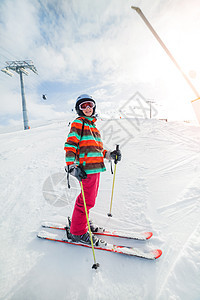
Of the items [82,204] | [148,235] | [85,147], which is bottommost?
[148,235]

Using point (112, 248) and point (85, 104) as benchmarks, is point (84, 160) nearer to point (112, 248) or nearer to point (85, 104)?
point (85, 104)

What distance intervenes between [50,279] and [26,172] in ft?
11.0

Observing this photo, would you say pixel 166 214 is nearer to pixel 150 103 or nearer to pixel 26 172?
pixel 26 172

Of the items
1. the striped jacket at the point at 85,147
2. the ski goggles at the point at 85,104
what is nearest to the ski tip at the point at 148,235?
the striped jacket at the point at 85,147

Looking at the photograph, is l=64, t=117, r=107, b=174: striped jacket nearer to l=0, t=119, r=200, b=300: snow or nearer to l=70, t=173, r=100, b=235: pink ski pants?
l=70, t=173, r=100, b=235: pink ski pants

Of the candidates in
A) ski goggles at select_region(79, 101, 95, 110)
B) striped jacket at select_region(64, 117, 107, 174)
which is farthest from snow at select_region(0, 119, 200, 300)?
ski goggles at select_region(79, 101, 95, 110)

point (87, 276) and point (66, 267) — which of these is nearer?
point (87, 276)

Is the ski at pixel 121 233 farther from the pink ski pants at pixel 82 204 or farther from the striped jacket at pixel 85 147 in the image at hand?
the striped jacket at pixel 85 147

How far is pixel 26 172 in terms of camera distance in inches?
168

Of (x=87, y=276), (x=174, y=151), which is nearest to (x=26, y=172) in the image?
(x=87, y=276)

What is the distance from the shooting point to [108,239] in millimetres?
2070

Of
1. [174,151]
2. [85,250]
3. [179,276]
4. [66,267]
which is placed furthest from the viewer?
[174,151]

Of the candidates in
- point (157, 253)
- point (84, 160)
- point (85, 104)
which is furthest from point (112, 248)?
point (85, 104)

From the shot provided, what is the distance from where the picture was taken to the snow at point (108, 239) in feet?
4.68
